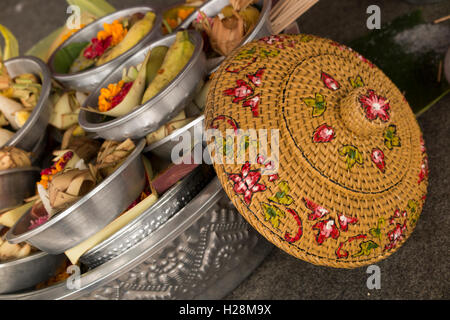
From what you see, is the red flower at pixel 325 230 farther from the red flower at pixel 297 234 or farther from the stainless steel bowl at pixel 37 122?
the stainless steel bowl at pixel 37 122

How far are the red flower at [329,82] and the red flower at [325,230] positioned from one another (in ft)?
1.11

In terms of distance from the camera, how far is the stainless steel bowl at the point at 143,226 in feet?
3.37

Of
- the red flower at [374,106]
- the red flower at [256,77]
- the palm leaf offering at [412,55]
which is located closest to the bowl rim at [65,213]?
the red flower at [256,77]

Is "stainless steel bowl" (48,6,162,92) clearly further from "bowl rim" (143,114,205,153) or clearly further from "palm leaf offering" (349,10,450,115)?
"palm leaf offering" (349,10,450,115)

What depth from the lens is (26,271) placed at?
3.62 feet

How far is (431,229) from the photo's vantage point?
1302 mm

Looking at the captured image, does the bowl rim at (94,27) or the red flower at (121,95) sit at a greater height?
the bowl rim at (94,27)

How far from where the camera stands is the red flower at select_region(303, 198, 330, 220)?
2.99 ft

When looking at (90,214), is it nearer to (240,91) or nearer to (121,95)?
(121,95)

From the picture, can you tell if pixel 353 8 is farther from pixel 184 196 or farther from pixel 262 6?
pixel 184 196

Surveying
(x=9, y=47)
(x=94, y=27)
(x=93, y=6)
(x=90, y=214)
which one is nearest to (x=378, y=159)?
(x=90, y=214)

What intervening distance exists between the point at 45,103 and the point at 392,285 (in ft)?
4.27

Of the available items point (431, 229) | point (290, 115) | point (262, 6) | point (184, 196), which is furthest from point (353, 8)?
point (184, 196)

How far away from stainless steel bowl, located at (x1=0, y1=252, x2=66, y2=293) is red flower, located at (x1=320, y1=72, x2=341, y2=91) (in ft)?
2.93
